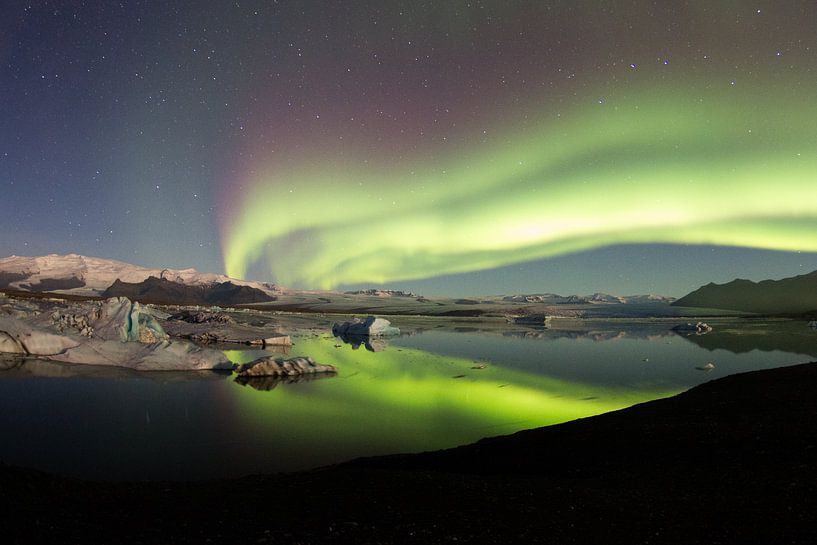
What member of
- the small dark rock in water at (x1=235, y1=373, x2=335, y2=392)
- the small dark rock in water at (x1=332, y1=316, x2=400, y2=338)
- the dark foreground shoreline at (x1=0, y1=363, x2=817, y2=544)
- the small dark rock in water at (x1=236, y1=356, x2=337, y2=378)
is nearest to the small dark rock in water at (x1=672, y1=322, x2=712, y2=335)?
the small dark rock in water at (x1=332, y1=316, x2=400, y2=338)

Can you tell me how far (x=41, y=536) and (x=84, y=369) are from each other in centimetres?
2070

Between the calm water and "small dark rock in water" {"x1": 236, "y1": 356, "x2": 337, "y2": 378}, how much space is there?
101cm

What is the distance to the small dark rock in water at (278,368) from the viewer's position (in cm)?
2091

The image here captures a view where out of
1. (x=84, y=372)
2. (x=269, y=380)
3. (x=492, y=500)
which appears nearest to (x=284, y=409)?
(x=269, y=380)

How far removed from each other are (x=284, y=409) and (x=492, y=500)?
33.6 feet

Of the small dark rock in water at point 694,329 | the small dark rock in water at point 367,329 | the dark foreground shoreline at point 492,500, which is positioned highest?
the dark foreground shoreline at point 492,500

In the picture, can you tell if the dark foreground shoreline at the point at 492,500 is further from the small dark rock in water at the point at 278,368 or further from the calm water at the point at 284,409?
the small dark rock in water at the point at 278,368

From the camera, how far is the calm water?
10117mm

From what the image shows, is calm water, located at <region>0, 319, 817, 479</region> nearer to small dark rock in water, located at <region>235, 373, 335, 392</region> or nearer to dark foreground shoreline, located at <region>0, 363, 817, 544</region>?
small dark rock in water, located at <region>235, 373, 335, 392</region>

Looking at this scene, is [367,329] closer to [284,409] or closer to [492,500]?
[284,409]

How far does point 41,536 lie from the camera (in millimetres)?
4305

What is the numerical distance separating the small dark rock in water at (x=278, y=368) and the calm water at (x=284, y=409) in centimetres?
101

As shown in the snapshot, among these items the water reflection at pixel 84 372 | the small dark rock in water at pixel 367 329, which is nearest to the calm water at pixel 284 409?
the water reflection at pixel 84 372

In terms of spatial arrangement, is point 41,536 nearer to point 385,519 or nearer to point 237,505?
point 237,505
